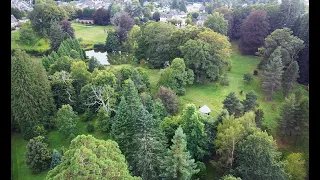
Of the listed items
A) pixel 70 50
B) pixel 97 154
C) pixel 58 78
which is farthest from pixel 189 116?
pixel 70 50

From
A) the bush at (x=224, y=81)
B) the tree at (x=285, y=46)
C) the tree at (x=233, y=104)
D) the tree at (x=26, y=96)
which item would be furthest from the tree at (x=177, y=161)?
the tree at (x=285, y=46)

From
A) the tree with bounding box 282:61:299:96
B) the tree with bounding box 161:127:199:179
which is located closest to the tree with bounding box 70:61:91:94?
the tree with bounding box 161:127:199:179

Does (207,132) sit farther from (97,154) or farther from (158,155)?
(97,154)

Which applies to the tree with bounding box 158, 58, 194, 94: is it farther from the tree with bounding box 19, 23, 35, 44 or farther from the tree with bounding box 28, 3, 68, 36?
the tree with bounding box 19, 23, 35, 44

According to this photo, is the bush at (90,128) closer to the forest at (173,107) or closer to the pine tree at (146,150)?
the forest at (173,107)

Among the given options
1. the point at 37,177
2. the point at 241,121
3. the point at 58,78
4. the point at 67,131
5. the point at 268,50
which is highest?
the point at 268,50

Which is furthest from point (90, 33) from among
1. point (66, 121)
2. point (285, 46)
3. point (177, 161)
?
point (177, 161)
